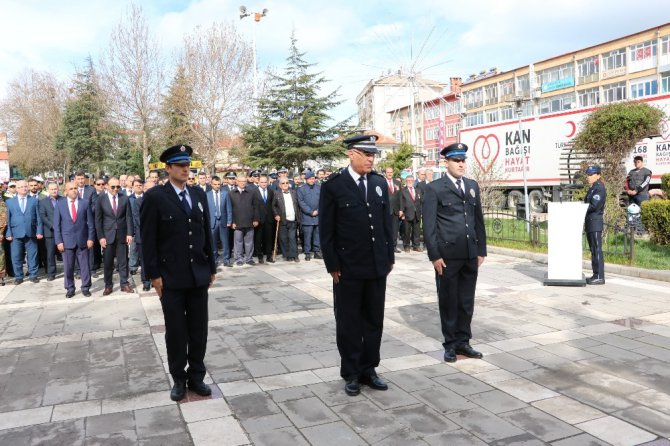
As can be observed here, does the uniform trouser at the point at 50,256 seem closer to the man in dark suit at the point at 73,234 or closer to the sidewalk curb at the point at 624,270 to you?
the man in dark suit at the point at 73,234

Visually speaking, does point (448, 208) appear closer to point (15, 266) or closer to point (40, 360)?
point (40, 360)

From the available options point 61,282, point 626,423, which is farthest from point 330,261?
point 61,282

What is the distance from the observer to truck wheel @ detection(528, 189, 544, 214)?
21439 millimetres

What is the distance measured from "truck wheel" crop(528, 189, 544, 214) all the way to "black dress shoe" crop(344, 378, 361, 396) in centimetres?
1844

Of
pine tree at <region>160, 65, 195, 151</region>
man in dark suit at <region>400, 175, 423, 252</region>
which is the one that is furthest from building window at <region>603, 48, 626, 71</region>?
man in dark suit at <region>400, 175, 423, 252</region>

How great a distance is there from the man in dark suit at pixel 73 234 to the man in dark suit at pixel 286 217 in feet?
14.1

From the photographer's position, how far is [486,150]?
77.3 ft

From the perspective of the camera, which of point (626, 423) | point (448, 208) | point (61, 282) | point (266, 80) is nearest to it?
point (626, 423)

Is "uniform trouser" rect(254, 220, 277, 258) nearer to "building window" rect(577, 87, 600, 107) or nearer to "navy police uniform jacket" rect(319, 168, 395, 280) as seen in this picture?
"navy police uniform jacket" rect(319, 168, 395, 280)

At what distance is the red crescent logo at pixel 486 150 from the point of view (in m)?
22.9

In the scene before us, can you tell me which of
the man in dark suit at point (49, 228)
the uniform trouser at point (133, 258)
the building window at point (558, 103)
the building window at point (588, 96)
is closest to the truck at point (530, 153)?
the uniform trouser at point (133, 258)

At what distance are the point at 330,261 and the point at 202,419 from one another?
151cm

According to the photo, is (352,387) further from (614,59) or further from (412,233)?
(614,59)

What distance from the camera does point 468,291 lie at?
534 centimetres
